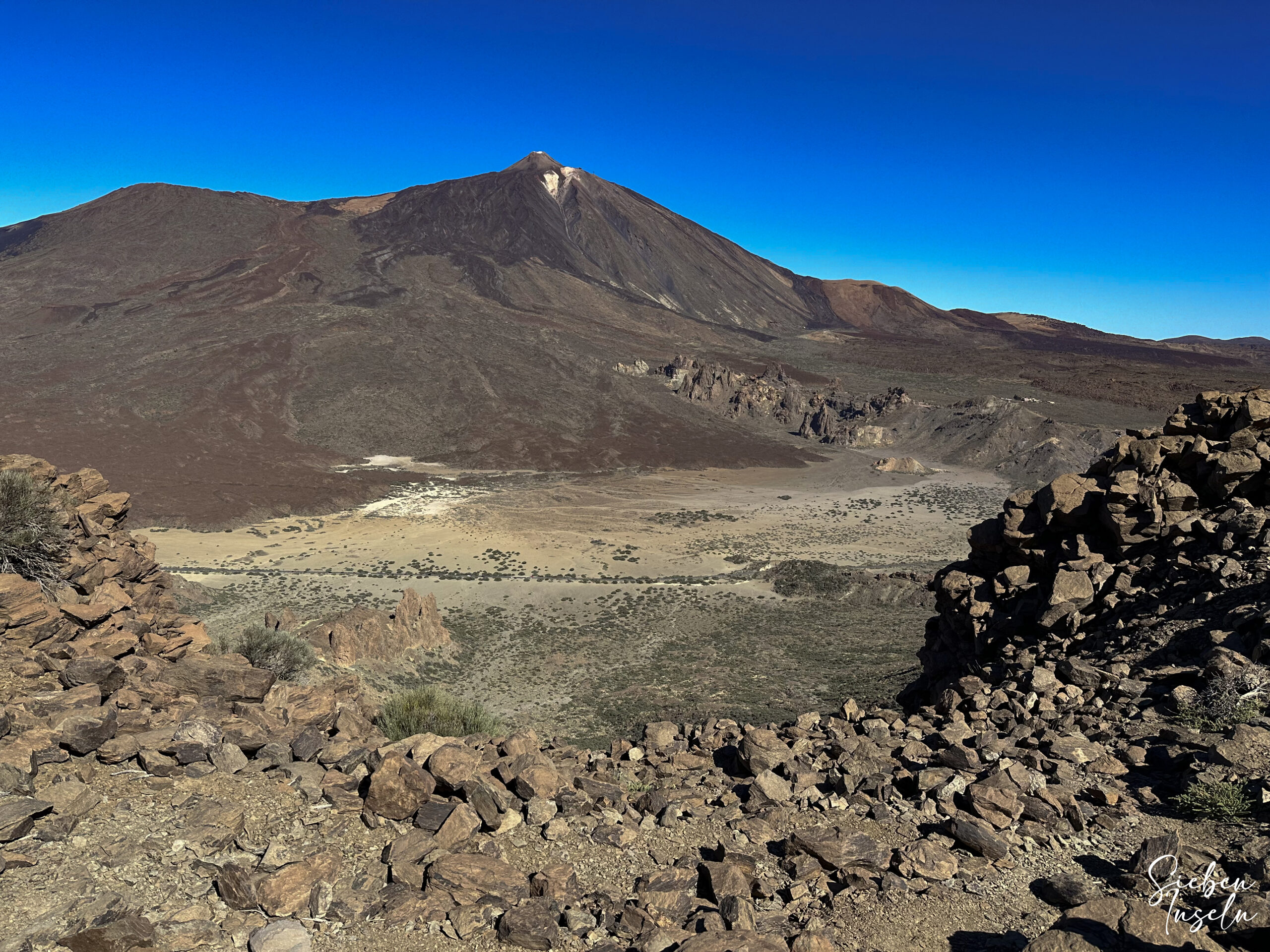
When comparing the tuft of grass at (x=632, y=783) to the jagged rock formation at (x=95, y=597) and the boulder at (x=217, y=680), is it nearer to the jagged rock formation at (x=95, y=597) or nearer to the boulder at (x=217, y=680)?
the boulder at (x=217, y=680)

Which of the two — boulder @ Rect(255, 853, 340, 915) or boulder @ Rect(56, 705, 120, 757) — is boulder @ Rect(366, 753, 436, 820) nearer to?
boulder @ Rect(255, 853, 340, 915)

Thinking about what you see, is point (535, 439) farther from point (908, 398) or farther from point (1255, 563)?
point (1255, 563)

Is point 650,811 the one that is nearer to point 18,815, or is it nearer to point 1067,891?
point 1067,891

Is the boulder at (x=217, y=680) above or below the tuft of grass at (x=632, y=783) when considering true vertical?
above

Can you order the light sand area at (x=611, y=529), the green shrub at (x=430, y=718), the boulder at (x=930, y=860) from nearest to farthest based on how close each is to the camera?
the boulder at (x=930, y=860), the green shrub at (x=430, y=718), the light sand area at (x=611, y=529)

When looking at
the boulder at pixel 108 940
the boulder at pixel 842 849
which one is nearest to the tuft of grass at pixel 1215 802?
the boulder at pixel 842 849

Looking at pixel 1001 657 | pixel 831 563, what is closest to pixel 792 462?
pixel 831 563

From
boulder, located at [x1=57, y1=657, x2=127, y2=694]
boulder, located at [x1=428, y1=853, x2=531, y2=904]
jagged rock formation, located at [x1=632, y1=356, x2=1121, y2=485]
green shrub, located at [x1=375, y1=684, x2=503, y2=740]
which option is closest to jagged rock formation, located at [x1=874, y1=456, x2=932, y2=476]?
jagged rock formation, located at [x1=632, y1=356, x2=1121, y2=485]
